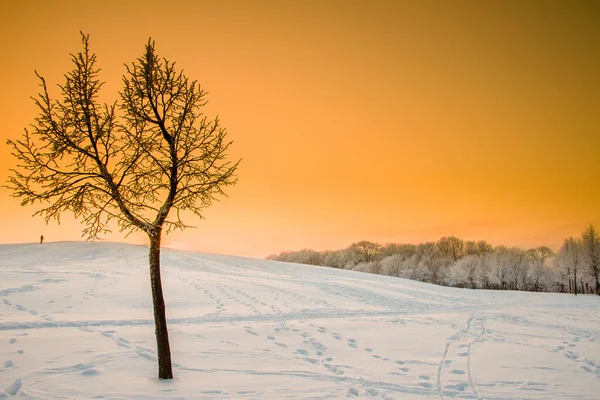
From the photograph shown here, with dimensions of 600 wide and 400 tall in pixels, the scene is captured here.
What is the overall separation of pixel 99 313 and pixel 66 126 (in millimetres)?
13098

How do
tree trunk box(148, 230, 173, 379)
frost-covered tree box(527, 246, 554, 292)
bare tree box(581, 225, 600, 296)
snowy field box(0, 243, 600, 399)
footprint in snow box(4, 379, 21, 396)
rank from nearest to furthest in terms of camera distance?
footprint in snow box(4, 379, 21, 396)
snowy field box(0, 243, 600, 399)
tree trunk box(148, 230, 173, 379)
bare tree box(581, 225, 600, 296)
frost-covered tree box(527, 246, 554, 292)

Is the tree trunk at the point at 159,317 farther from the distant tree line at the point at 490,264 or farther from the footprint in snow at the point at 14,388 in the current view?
the distant tree line at the point at 490,264

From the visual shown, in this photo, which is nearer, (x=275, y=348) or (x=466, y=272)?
(x=275, y=348)

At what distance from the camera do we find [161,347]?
8.52m

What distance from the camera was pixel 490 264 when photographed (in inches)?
3241

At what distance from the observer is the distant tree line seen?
6297 cm

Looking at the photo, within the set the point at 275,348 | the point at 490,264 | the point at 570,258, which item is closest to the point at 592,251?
the point at 570,258

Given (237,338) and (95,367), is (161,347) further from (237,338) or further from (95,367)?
(237,338)

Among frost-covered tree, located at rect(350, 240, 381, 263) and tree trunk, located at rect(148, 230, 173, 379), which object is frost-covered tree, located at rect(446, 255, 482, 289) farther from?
tree trunk, located at rect(148, 230, 173, 379)

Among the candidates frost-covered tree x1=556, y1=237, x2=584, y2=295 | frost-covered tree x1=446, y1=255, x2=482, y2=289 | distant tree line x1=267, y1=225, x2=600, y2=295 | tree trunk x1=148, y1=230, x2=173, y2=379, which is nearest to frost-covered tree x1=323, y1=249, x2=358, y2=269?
distant tree line x1=267, y1=225, x2=600, y2=295

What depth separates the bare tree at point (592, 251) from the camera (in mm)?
59156

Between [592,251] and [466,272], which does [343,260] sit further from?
[592,251]

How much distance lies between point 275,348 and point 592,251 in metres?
72.5

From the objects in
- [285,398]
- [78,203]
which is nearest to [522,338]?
[285,398]
